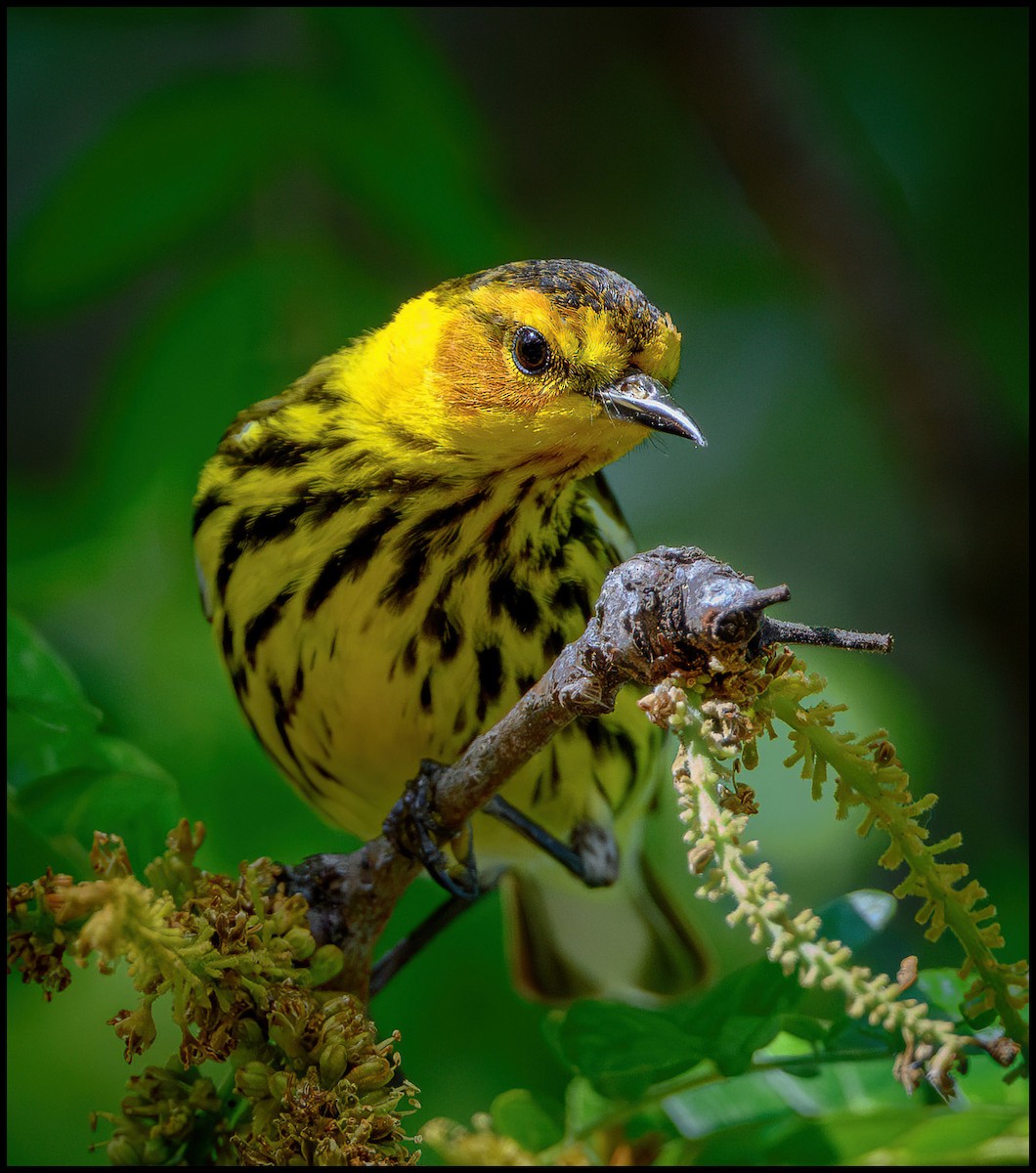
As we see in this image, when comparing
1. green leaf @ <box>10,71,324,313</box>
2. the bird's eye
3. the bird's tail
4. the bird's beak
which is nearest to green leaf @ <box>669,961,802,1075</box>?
the bird's beak

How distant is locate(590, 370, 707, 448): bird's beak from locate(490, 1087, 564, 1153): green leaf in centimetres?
53

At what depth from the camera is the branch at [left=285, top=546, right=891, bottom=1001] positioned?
0.59 m

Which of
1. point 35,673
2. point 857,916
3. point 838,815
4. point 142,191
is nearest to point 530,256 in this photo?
point 142,191

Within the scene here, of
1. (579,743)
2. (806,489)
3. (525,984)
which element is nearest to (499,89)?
(806,489)

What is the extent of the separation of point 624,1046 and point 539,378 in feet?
1.73

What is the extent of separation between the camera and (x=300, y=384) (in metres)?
1.34

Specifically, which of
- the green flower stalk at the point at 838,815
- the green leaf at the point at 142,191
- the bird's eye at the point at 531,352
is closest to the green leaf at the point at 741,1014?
the green flower stalk at the point at 838,815

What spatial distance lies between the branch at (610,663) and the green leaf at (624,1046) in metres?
0.17

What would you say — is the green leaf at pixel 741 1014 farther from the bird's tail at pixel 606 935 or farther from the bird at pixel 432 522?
the bird's tail at pixel 606 935

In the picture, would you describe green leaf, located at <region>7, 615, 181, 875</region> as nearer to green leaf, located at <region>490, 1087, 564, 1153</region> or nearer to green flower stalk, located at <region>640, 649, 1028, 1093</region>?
green leaf, located at <region>490, 1087, 564, 1153</region>

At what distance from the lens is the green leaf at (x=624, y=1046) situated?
92 centimetres

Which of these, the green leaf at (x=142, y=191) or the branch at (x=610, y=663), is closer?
the branch at (x=610, y=663)

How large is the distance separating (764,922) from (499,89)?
1982 mm

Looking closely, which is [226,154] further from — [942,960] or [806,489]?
[942,960]
